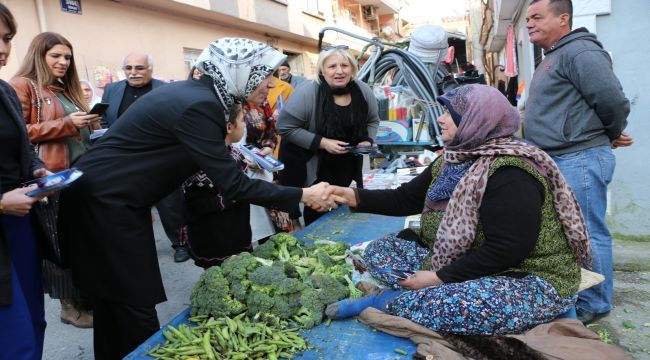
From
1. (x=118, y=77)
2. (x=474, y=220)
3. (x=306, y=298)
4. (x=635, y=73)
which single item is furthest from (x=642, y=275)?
(x=118, y=77)

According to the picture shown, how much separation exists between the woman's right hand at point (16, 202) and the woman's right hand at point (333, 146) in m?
2.41

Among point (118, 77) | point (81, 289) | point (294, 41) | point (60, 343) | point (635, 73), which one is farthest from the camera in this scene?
point (294, 41)

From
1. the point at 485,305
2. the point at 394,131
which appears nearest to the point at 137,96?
the point at 394,131

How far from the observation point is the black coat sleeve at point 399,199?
2871mm

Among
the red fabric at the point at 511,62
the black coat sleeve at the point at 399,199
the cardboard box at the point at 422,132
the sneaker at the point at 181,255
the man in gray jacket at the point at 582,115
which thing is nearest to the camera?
the black coat sleeve at the point at 399,199

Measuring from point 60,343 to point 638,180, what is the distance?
5.53 metres

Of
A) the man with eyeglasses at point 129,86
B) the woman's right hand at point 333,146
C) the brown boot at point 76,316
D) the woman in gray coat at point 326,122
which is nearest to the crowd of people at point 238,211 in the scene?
the brown boot at point 76,316

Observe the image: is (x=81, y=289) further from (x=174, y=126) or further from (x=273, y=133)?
(x=273, y=133)

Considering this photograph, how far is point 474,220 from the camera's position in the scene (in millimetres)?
2105

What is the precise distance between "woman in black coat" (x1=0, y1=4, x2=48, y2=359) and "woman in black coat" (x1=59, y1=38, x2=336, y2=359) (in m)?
0.19

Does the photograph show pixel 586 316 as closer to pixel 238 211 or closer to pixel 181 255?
pixel 238 211

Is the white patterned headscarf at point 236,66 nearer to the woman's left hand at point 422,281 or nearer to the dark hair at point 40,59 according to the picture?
the woman's left hand at point 422,281

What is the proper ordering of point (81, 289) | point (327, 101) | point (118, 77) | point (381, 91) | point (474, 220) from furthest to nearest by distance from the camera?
point (118, 77), point (381, 91), point (327, 101), point (81, 289), point (474, 220)

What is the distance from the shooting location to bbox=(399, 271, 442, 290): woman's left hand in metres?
2.19
